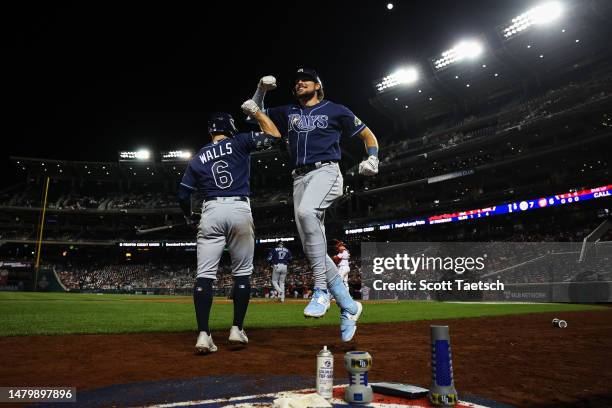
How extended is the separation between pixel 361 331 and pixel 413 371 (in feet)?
9.01

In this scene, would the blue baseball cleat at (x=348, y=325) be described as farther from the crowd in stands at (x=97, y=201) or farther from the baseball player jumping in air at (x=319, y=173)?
the crowd in stands at (x=97, y=201)

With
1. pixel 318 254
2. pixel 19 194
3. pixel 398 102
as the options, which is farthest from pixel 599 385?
pixel 19 194

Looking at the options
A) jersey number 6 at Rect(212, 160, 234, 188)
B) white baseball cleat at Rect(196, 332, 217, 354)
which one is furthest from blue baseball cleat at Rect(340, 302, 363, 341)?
jersey number 6 at Rect(212, 160, 234, 188)

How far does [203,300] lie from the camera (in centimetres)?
406

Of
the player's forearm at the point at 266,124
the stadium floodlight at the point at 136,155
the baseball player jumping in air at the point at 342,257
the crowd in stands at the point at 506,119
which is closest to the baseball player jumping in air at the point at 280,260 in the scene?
the baseball player jumping in air at the point at 342,257

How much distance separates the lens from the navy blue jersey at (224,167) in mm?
4344

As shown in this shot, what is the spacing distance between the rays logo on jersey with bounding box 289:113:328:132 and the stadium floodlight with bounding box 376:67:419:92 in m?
Result: 35.6

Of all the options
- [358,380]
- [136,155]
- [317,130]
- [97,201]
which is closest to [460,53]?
[317,130]

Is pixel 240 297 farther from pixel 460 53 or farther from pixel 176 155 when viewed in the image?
pixel 176 155

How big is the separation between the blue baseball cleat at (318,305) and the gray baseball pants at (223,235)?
2.58ft

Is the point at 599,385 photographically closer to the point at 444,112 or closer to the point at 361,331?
the point at 361,331

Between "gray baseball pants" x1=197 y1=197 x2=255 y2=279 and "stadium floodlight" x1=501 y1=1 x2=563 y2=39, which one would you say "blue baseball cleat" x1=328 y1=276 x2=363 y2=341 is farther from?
"stadium floodlight" x1=501 y1=1 x2=563 y2=39

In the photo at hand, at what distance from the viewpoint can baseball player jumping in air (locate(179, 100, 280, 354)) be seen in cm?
417

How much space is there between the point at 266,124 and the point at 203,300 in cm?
185
